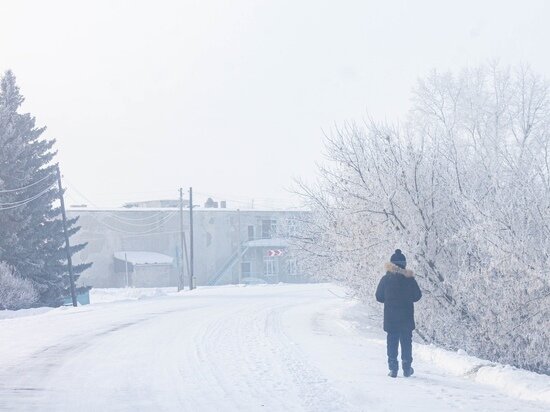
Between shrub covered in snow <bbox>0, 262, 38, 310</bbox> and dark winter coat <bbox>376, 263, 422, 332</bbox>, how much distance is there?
26213 millimetres

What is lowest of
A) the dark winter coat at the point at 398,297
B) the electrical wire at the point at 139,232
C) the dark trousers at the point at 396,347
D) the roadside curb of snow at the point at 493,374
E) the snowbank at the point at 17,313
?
the snowbank at the point at 17,313

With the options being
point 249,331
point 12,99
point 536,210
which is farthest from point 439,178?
point 12,99

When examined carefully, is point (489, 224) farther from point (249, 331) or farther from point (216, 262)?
point (216, 262)

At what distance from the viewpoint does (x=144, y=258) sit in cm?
7012

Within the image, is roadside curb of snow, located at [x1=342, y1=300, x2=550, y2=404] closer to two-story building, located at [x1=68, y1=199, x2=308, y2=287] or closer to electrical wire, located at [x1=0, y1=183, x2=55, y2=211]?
electrical wire, located at [x1=0, y1=183, x2=55, y2=211]

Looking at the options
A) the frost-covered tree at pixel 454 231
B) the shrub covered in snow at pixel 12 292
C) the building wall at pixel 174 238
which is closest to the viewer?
the frost-covered tree at pixel 454 231

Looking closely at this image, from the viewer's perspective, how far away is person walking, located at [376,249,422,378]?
11461 mm

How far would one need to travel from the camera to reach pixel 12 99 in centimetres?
4297

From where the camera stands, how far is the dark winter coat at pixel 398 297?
37.6 feet

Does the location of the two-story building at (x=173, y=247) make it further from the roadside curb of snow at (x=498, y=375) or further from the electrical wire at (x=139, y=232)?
the roadside curb of snow at (x=498, y=375)

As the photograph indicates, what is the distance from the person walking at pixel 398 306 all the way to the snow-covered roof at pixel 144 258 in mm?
58381

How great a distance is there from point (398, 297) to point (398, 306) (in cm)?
12

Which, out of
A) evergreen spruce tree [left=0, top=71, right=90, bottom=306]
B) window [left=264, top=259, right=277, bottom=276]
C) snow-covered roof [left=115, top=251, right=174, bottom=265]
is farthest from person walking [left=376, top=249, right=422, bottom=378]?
window [left=264, top=259, right=277, bottom=276]

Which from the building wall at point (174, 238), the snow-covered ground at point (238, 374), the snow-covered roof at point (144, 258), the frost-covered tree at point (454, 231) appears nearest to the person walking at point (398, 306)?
the snow-covered ground at point (238, 374)
